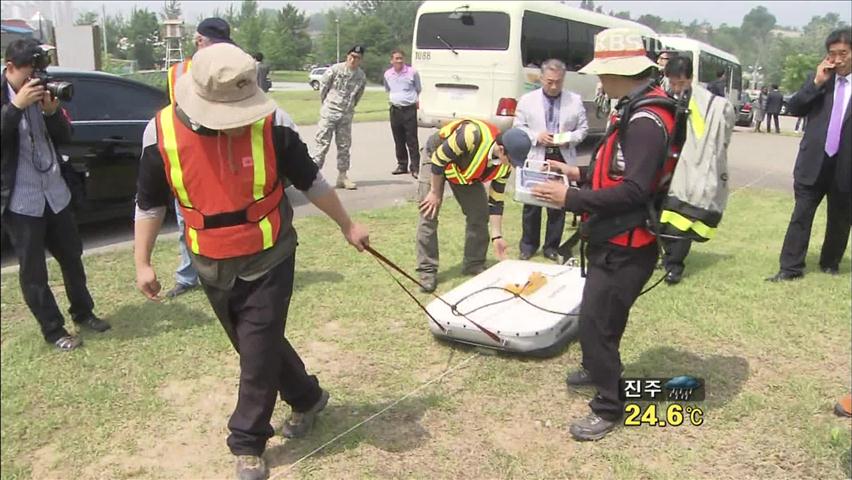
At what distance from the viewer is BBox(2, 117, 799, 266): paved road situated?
685 centimetres

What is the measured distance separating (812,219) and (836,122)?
799 millimetres

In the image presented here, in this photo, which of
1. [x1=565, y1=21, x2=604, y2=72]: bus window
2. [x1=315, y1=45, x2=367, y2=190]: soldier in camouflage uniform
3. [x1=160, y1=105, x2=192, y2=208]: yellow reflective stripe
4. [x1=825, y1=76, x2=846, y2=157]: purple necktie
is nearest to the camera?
[x1=160, y1=105, x2=192, y2=208]: yellow reflective stripe

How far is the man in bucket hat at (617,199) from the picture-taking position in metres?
2.74

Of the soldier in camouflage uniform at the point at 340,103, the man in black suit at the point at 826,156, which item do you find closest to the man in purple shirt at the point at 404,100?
the soldier in camouflage uniform at the point at 340,103

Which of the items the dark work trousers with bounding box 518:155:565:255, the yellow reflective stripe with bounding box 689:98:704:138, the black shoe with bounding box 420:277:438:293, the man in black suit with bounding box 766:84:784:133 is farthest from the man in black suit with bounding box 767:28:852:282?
the man in black suit with bounding box 766:84:784:133

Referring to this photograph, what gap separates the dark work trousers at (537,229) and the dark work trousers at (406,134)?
416cm

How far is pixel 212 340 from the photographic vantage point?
162 inches

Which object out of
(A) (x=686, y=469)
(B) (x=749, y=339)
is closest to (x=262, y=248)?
(A) (x=686, y=469)

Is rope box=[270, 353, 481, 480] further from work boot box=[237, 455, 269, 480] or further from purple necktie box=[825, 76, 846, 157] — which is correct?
purple necktie box=[825, 76, 846, 157]

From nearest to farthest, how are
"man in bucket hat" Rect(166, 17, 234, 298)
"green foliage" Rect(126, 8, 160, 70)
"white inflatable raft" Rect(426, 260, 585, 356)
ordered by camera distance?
"man in bucket hat" Rect(166, 17, 234, 298), "white inflatable raft" Rect(426, 260, 585, 356), "green foliage" Rect(126, 8, 160, 70)

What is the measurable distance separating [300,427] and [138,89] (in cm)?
475

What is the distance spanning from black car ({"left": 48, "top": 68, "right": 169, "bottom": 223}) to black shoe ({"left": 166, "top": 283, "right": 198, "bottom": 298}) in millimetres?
1713

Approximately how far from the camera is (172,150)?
2.42 m

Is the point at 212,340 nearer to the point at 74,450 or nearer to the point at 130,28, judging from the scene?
the point at 74,450
